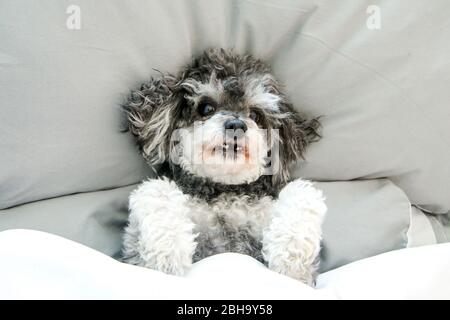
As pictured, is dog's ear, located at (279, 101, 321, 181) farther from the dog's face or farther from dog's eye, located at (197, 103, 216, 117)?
dog's eye, located at (197, 103, 216, 117)

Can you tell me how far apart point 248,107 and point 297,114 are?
154 millimetres

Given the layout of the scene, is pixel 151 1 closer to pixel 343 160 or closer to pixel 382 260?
pixel 343 160

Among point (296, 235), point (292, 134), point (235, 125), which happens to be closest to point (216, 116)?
point (235, 125)

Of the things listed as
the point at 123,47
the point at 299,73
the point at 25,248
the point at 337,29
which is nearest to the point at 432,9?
the point at 337,29

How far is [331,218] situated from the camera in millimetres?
1350

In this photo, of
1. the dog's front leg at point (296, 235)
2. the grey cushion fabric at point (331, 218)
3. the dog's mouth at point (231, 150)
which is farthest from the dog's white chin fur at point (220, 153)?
the grey cushion fabric at point (331, 218)

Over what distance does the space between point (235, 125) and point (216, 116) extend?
2.6 inches

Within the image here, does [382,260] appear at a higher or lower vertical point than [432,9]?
lower

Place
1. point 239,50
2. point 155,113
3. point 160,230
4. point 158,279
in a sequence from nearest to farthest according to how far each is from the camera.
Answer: point 158,279 → point 160,230 → point 155,113 → point 239,50

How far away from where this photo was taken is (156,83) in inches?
50.9

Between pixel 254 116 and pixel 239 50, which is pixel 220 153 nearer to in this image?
pixel 254 116

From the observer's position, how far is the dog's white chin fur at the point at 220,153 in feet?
3.90

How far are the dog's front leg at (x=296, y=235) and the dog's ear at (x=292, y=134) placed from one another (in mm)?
115
